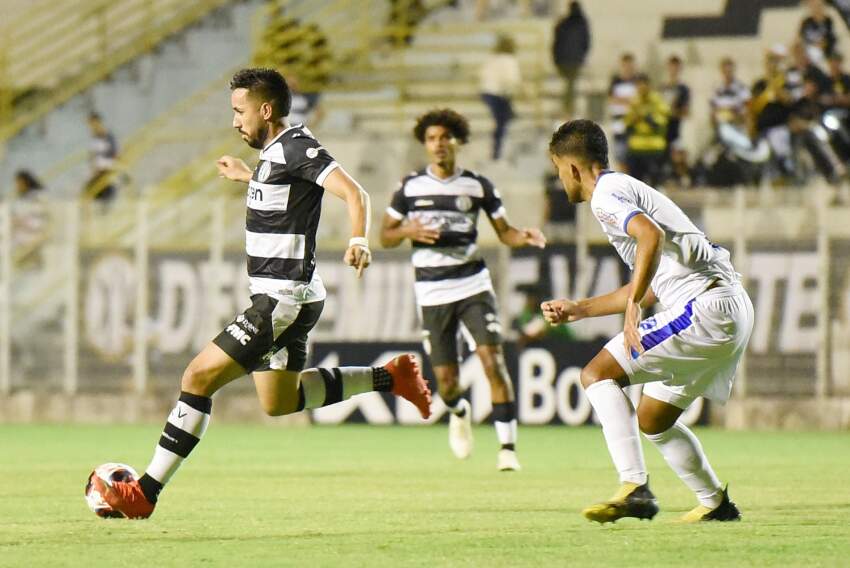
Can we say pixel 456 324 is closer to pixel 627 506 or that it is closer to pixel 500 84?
pixel 627 506

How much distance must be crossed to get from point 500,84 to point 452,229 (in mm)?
9303

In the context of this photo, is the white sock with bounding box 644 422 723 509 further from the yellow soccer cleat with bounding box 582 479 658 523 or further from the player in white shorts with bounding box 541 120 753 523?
the yellow soccer cleat with bounding box 582 479 658 523

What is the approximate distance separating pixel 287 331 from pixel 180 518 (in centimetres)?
107

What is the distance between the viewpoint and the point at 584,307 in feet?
25.7

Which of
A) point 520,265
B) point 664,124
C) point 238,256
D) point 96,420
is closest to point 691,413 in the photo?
point 520,265

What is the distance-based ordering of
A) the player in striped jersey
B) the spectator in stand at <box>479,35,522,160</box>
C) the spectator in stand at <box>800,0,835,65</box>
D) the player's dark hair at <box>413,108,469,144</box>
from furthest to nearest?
the spectator in stand at <box>479,35,522,160</box>
the spectator in stand at <box>800,0,835,65</box>
the player in striped jersey
the player's dark hair at <box>413,108,469,144</box>

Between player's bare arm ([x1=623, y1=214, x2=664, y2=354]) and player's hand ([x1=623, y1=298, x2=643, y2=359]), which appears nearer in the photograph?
player's bare arm ([x1=623, y1=214, x2=664, y2=354])

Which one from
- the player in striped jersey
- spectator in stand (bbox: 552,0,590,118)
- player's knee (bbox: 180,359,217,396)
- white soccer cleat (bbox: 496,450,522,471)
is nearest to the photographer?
player's knee (bbox: 180,359,217,396)

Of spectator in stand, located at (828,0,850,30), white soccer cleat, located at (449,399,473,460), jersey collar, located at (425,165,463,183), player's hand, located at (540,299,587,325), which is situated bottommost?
white soccer cleat, located at (449,399,473,460)

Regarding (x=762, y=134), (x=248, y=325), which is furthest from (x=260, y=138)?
(x=762, y=134)

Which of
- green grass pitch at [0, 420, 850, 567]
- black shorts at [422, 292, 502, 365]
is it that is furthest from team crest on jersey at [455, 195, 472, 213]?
green grass pitch at [0, 420, 850, 567]

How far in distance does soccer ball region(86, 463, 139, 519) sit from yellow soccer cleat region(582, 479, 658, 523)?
227cm

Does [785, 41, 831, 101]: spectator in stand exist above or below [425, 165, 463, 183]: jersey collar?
above

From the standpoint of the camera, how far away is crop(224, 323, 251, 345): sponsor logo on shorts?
829cm
